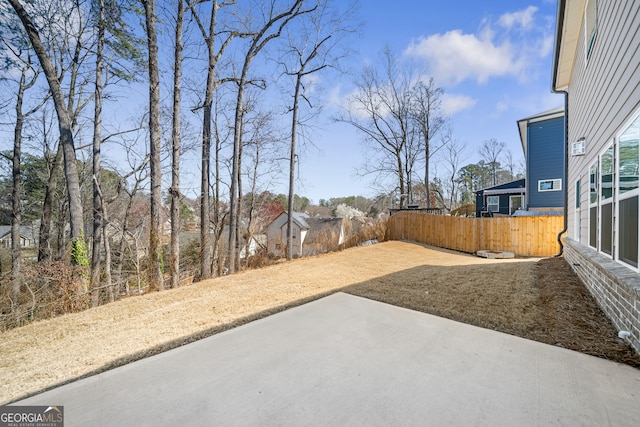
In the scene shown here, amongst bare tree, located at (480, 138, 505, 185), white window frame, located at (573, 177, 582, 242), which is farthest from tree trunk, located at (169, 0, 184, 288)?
bare tree, located at (480, 138, 505, 185)

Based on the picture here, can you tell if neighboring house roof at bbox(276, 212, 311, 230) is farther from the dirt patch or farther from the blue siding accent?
the dirt patch

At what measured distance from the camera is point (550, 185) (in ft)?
38.8

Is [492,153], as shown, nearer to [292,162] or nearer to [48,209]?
[292,162]

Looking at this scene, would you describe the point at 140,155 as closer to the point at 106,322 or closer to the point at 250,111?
the point at 250,111

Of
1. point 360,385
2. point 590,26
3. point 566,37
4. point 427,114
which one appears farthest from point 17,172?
point 427,114

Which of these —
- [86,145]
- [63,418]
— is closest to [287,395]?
[63,418]

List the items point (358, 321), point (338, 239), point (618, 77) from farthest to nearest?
1. point (338, 239)
2. point (358, 321)
3. point (618, 77)

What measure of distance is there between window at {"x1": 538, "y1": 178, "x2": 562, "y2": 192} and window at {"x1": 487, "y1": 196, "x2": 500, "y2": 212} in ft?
17.2

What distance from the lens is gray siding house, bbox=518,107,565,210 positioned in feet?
37.6

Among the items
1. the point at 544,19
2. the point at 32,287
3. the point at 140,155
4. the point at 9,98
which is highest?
the point at 544,19

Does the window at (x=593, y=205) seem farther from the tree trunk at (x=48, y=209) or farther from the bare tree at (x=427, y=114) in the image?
the tree trunk at (x=48, y=209)

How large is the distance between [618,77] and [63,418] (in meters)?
4.98

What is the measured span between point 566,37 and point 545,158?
8620 mm

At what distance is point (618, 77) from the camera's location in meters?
2.64
